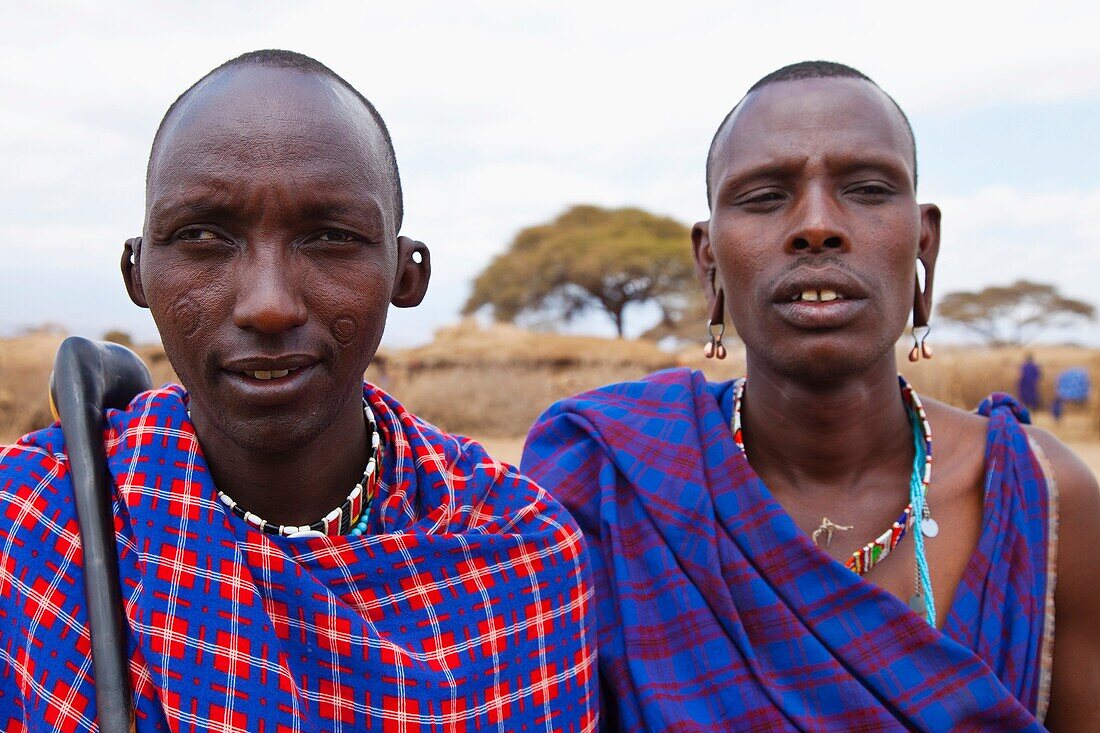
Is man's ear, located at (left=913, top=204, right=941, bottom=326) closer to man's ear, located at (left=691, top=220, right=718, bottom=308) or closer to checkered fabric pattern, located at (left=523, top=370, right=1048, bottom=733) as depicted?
checkered fabric pattern, located at (left=523, top=370, right=1048, bottom=733)

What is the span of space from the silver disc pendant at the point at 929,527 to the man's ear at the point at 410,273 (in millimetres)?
1392

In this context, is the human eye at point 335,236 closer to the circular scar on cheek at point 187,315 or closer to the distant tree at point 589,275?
the circular scar on cheek at point 187,315

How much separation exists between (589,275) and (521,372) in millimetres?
9044

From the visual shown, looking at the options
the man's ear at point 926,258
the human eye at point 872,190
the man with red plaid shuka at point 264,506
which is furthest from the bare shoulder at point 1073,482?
the man with red plaid shuka at point 264,506

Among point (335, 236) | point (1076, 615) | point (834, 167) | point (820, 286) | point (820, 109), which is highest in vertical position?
point (820, 109)

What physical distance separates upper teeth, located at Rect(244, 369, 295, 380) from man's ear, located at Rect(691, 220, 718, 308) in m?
1.36

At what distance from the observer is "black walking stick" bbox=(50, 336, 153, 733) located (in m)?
1.63

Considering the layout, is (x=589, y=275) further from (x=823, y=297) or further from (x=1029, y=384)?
(x=823, y=297)

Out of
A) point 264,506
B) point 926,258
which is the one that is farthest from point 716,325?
point 264,506

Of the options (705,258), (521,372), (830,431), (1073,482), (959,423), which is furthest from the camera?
(521,372)

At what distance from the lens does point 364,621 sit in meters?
1.87

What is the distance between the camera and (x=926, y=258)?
2.70 meters

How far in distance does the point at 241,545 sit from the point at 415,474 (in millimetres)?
437

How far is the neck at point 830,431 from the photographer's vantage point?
2594 millimetres
